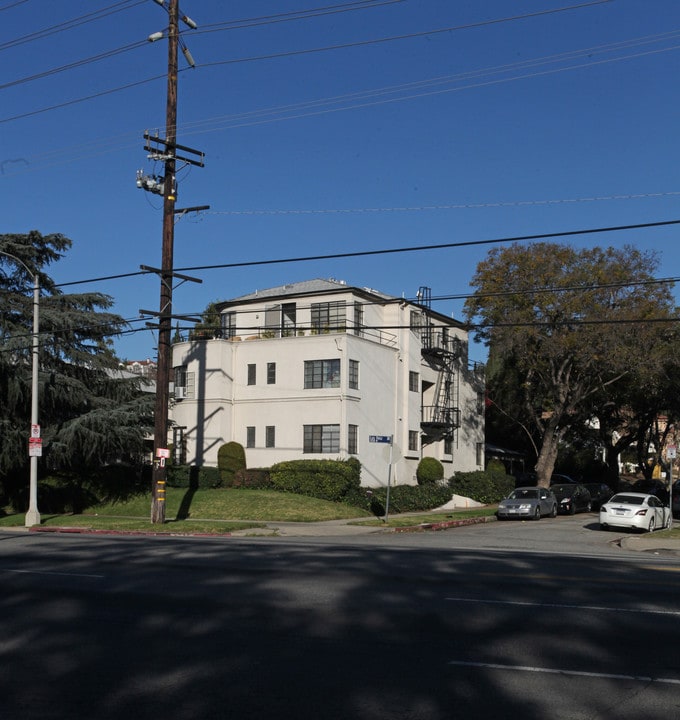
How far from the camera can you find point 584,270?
44.2 metres

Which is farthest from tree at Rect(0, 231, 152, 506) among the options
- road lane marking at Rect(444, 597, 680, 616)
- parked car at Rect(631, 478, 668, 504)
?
parked car at Rect(631, 478, 668, 504)

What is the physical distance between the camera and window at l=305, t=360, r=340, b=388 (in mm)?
41906

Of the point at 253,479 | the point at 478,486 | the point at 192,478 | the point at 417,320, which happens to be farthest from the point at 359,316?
the point at 192,478

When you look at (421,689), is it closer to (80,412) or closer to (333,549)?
(333,549)

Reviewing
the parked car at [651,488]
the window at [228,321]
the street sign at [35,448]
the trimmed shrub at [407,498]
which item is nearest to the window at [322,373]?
the trimmed shrub at [407,498]

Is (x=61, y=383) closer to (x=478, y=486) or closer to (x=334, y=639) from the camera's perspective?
(x=478, y=486)

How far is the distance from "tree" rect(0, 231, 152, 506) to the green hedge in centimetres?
1703

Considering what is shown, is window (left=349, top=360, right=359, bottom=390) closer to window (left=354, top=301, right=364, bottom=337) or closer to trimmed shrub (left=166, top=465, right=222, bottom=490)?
window (left=354, top=301, right=364, bottom=337)

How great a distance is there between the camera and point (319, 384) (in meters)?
42.4

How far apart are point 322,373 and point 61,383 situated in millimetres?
11883

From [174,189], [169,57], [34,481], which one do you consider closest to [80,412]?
[34,481]

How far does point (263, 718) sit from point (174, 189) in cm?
2572

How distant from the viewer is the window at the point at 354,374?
1652 inches

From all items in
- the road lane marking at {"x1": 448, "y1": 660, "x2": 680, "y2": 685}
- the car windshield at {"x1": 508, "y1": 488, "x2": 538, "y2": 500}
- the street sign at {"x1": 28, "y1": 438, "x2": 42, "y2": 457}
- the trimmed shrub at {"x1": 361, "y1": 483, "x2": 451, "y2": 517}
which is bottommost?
the trimmed shrub at {"x1": 361, "y1": 483, "x2": 451, "y2": 517}
